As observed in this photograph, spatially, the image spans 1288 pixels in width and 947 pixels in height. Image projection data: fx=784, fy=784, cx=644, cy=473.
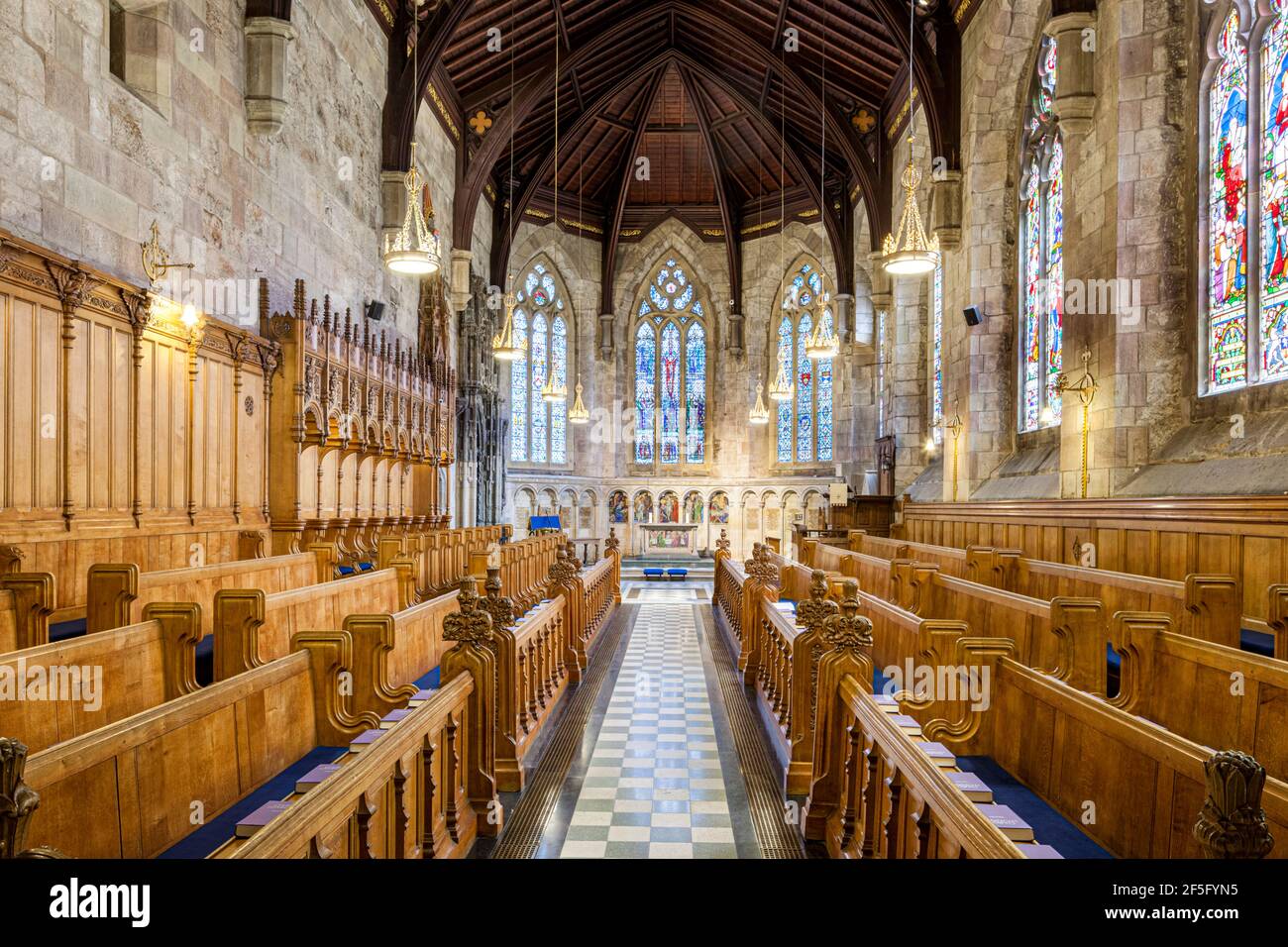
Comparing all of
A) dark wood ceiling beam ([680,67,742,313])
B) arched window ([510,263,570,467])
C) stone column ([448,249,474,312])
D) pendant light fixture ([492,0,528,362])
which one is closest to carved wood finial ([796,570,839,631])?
pendant light fixture ([492,0,528,362])

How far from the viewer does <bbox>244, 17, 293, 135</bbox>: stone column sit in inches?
347

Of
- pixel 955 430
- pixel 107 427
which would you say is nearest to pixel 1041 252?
pixel 955 430

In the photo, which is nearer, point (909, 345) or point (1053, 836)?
point (1053, 836)

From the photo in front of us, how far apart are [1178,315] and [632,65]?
14.6 meters

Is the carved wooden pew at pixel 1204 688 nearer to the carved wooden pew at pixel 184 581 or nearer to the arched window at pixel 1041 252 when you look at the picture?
the carved wooden pew at pixel 184 581

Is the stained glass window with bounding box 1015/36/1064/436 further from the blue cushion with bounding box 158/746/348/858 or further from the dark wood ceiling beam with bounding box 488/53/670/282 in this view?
the blue cushion with bounding box 158/746/348/858

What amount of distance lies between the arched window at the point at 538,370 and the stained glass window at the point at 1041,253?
14.0 m

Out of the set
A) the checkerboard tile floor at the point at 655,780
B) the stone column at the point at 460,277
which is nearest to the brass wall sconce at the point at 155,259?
the checkerboard tile floor at the point at 655,780

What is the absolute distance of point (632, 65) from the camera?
19078mm

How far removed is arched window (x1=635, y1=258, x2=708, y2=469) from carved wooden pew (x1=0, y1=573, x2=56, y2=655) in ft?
69.3

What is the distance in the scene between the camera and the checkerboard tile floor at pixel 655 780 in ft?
12.8

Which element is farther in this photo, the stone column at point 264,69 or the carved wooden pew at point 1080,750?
the stone column at point 264,69
